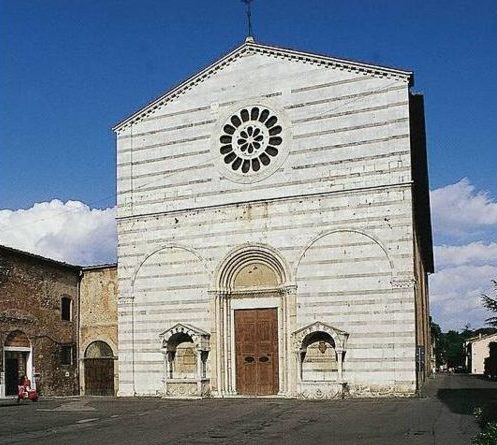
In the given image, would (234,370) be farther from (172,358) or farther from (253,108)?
(253,108)

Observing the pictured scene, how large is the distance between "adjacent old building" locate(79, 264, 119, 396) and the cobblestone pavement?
4.88 metres

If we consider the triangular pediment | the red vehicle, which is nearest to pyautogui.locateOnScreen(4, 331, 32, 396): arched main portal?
the red vehicle

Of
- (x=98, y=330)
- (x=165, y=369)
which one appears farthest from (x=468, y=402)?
(x=98, y=330)

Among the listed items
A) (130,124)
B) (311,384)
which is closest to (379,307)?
(311,384)

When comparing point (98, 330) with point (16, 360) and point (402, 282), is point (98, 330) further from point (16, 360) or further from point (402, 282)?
point (402, 282)

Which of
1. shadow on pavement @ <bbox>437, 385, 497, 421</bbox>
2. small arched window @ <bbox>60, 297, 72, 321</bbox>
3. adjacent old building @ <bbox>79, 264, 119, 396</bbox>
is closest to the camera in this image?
shadow on pavement @ <bbox>437, 385, 497, 421</bbox>

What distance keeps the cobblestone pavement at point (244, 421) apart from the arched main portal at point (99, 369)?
474cm

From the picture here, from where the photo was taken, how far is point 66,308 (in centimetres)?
3406

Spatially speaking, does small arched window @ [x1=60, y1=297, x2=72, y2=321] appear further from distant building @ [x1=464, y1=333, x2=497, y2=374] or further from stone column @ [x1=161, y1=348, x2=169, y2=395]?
distant building @ [x1=464, y1=333, x2=497, y2=374]

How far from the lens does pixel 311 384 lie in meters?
27.5

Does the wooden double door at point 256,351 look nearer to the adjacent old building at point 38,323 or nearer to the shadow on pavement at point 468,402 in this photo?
the shadow on pavement at point 468,402

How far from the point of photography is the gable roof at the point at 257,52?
28.4 metres

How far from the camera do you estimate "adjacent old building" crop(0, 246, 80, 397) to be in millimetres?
30406

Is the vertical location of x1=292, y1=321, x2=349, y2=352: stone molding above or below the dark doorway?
above
